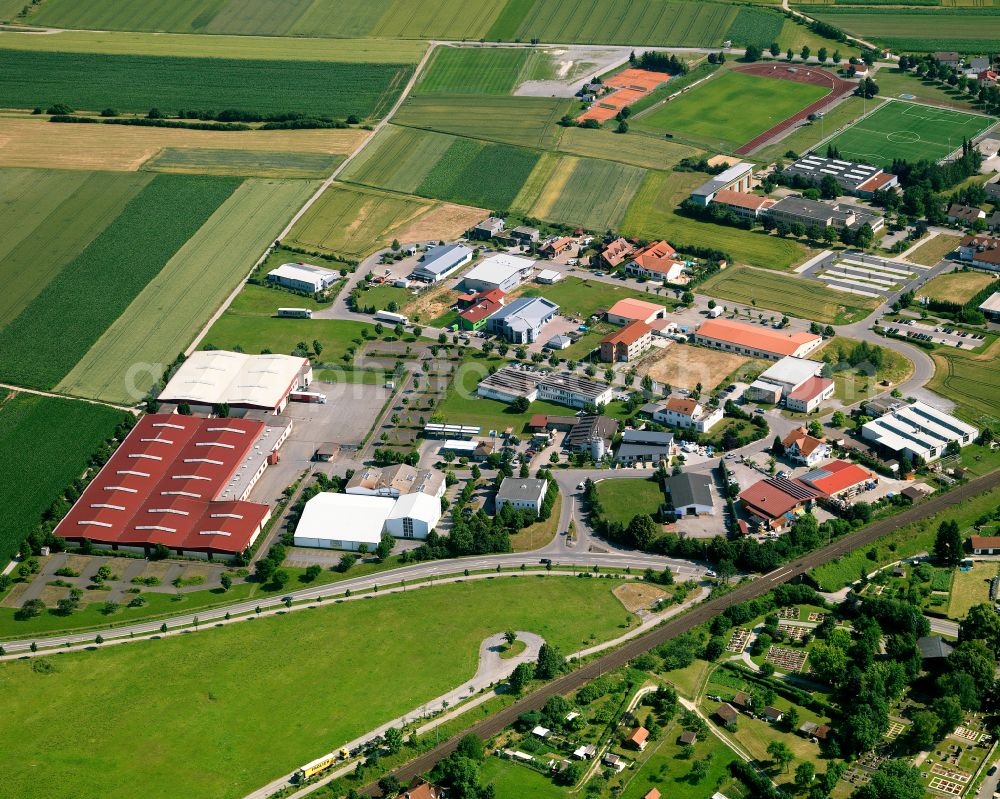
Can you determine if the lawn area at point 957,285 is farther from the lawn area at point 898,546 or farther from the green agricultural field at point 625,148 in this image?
the green agricultural field at point 625,148

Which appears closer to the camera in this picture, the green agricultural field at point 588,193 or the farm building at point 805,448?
the farm building at point 805,448

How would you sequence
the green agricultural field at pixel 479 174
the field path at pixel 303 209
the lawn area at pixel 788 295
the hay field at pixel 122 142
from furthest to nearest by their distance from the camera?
1. the hay field at pixel 122 142
2. the green agricultural field at pixel 479 174
3. the field path at pixel 303 209
4. the lawn area at pixel 788 295

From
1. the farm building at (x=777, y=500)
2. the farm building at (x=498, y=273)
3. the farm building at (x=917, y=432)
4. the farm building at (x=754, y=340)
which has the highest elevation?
the farm building at (x=498, y=273)

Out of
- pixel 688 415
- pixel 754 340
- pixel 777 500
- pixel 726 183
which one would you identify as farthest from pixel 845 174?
pixel 777 500

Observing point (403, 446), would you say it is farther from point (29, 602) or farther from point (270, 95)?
point (270, 95)

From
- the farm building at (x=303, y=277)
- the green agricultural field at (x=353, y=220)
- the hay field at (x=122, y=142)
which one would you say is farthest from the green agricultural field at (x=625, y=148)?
the farm building at (x=303, y=277)
